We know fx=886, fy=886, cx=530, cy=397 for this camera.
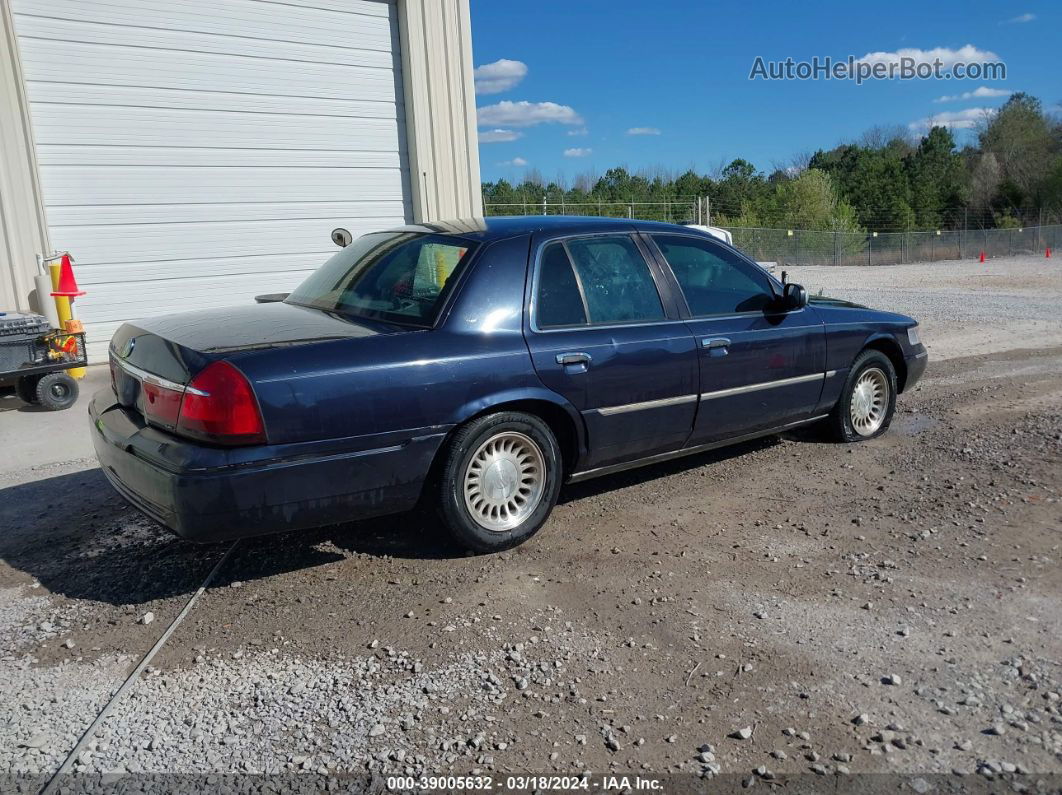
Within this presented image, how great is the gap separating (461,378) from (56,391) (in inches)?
201

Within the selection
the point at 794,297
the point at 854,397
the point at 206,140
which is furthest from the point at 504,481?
the point at 206,140

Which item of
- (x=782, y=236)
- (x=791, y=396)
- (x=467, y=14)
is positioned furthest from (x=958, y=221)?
(x=791, y=396)

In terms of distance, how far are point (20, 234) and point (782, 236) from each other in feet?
112

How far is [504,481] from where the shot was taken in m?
4.29

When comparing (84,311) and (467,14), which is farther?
(467,14)

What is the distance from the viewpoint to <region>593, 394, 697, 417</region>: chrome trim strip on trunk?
14.9 ft

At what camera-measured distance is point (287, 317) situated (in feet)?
14.4

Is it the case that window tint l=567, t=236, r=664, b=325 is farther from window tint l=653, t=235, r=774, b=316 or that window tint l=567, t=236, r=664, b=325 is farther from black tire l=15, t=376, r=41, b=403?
black tire l=15, t=376, r=41, b=403

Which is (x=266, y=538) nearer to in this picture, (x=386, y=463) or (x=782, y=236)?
(x=386, y=463)

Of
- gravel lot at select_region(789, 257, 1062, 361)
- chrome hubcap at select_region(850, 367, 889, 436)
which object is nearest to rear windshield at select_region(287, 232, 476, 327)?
chrome hubcap at select_region(850, 367, 889, 436)

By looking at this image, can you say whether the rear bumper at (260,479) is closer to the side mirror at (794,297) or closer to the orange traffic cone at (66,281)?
the side mirror at (794,297)

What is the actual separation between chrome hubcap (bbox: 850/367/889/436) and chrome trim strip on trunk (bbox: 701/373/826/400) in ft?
1.91

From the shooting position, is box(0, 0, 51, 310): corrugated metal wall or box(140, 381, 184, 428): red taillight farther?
box(0, 0, 51, 310): corrugated metal wall

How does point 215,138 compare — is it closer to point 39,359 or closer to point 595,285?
point 39,359
